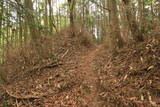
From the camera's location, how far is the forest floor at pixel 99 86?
4062 mm

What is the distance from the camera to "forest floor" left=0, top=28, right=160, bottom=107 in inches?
160

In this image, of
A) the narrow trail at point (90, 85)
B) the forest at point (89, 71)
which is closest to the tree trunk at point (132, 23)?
the forest at point (89, 71)

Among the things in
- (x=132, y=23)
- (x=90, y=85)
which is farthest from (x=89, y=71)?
(x=132, y=23)

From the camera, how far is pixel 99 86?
549cm

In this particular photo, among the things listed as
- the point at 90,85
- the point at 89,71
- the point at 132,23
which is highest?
the point at 132,23

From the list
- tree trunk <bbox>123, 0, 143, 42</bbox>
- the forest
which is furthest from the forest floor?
tree trunk <bbox>123, 0, 143, 42</bbox>

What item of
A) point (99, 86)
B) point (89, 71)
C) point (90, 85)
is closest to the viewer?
point (99, 86)

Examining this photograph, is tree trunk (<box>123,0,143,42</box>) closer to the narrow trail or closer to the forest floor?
the forest floor

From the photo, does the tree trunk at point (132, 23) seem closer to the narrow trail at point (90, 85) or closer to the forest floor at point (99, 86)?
the forest floor at point (99, 86)

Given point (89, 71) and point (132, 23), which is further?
point (89, 71)

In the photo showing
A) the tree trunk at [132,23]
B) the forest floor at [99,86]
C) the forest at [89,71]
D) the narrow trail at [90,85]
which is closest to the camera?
the forest floor at [99,86]

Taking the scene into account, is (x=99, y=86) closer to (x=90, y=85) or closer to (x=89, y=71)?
(x=90, y=85)

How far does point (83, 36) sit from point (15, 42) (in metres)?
5.89

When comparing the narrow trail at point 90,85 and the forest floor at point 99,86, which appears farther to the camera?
the narrow trail at point 90,85
